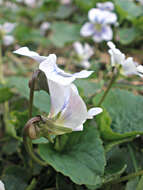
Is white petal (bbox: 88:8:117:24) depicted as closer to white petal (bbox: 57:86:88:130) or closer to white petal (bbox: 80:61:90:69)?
white petal (bbox: 80:61:90:69)

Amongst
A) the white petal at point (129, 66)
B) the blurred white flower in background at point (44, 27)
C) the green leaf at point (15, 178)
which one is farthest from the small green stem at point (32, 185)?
the blurred white flower in background at point (44, 27)

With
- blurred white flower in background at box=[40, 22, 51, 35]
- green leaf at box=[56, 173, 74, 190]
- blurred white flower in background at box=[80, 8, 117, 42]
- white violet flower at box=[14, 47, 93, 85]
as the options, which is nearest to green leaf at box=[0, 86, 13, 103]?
green leaf at box=[56, 173, 74, 190]

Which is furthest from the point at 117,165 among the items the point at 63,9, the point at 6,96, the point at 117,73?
the point at 63,9

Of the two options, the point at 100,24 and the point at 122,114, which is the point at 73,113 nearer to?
the point at 122,114

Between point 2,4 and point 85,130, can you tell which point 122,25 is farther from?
point 85,130

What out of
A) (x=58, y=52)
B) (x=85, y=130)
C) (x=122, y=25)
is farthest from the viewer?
(x=58, y=52)
